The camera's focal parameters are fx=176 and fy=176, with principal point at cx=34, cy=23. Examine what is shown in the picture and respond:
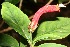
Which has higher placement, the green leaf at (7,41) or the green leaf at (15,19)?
the green leaf at (15,19)

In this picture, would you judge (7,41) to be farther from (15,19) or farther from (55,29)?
(55,29)

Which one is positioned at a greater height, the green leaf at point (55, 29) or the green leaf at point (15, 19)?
the green leaf at point (15, 19)

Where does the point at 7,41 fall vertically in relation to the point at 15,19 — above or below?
below

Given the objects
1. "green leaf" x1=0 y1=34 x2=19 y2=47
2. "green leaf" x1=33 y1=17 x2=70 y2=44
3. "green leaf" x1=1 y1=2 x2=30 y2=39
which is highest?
"green leaf" x1=1 y1=2 x2=30 y2=39

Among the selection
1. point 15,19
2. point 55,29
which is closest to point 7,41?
point 15,19

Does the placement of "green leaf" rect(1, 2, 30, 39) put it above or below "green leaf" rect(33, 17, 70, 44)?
above

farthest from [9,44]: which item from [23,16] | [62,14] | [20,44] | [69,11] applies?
[69,11]

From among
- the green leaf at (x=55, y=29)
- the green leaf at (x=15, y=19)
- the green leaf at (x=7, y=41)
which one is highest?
the green leaf at (x=15, y=19)

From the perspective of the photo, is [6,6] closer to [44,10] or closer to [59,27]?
[44,10]
